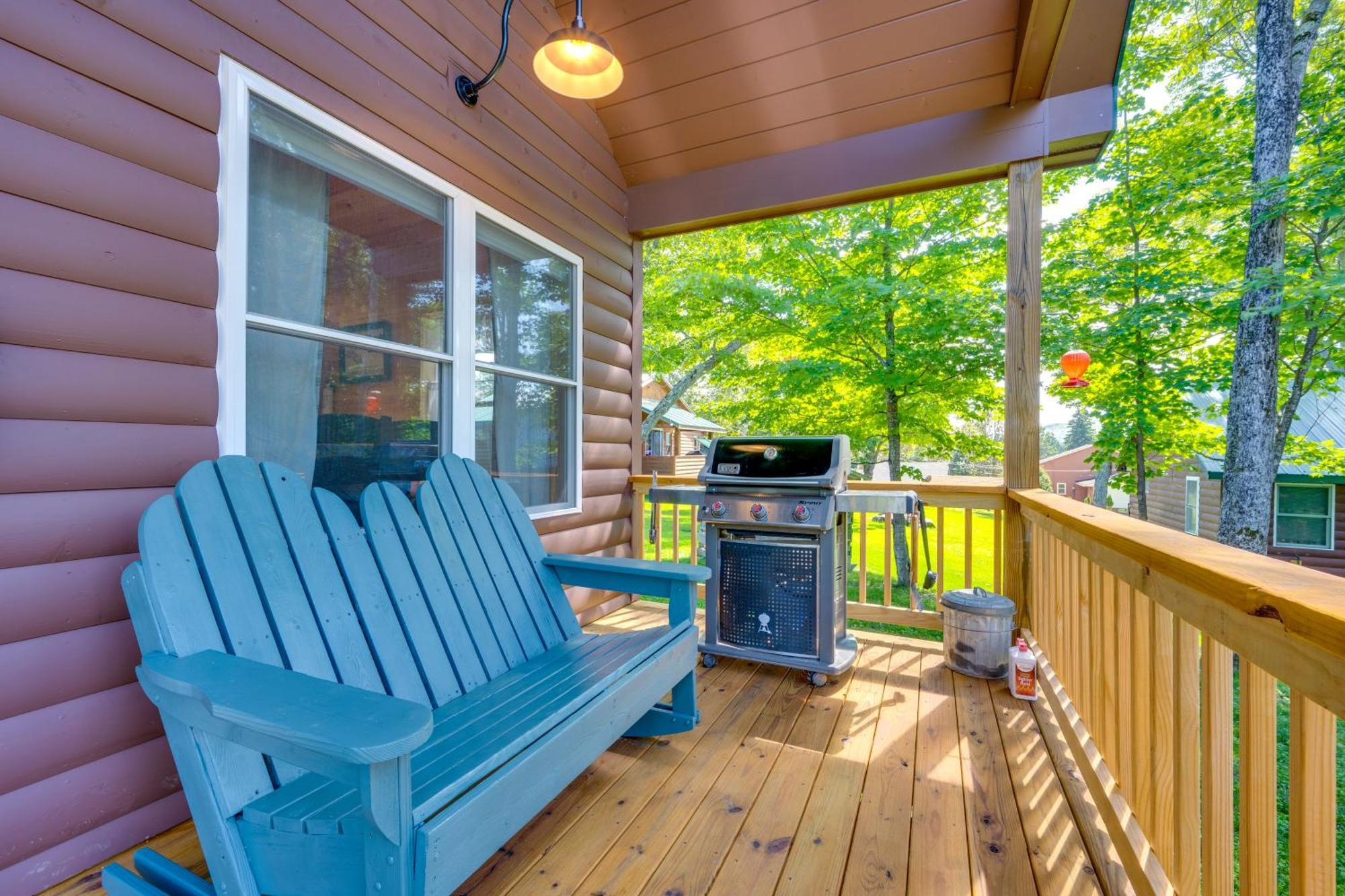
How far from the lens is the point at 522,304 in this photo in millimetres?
2924

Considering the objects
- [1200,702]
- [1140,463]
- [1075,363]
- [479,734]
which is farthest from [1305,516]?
[479,734]

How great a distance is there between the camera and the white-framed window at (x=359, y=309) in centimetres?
170

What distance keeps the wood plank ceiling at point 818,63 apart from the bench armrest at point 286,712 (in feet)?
10.6

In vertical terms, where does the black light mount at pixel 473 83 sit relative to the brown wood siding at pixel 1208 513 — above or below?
above

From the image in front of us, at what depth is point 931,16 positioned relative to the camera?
106 inches

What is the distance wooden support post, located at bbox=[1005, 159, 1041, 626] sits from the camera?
285cm

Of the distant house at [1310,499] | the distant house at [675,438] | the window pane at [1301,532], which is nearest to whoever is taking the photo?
the distant house at [1310,499]

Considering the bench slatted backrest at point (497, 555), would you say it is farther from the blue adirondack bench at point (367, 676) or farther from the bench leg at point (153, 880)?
the bench leg at point (153, 880)

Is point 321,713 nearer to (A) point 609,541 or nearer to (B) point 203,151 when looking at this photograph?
(B) point 203,151

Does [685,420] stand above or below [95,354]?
above

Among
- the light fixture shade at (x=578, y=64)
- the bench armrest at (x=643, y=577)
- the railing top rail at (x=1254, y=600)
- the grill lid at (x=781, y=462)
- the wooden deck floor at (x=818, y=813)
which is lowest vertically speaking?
the wooden deck floor at (x=818, y=813)

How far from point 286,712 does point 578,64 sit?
2.34m

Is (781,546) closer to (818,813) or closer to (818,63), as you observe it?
(818,813)

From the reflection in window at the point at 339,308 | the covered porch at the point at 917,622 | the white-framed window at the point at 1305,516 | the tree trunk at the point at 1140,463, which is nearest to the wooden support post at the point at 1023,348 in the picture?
the covered porch at the point at 917,622
